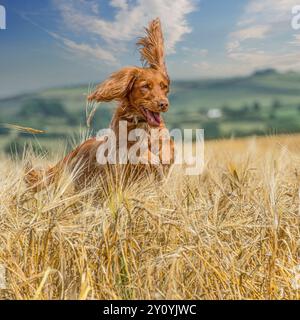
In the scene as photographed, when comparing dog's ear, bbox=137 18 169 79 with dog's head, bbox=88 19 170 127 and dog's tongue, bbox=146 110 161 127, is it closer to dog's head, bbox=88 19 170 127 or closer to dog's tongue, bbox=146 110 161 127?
dog's head, bbox=88 19 170 127

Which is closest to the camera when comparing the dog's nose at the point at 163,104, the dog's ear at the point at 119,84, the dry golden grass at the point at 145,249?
the dry golden grass at the point at 145,249

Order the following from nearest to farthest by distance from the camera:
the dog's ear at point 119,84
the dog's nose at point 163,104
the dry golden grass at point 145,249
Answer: the dry golden grass at point 145,249, the dog's nose at point 163,104, the dog's ear at point 119,84

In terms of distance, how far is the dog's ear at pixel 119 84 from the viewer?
288cm

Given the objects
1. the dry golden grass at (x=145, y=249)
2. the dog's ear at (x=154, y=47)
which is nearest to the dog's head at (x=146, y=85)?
the dog's ear at (x=154, y=47)

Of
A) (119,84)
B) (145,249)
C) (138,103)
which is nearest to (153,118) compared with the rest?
(138,103)

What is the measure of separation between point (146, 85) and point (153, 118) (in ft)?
0.45

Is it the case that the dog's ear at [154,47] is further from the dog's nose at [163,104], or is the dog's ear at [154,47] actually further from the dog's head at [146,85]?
the dog's nose at [163,104]

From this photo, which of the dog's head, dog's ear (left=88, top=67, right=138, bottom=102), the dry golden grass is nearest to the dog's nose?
the dog's head

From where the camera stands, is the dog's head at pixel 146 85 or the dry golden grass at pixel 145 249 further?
the dog's head at pixel 146 85

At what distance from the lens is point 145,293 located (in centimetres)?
196

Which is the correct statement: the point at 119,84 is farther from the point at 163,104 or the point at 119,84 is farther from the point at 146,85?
the point at 163,104

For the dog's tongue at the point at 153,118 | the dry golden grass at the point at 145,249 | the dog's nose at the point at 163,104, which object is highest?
the dog's nose at the point at 163,104

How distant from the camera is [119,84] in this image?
2.88 meters

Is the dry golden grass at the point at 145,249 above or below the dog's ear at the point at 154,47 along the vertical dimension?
below
